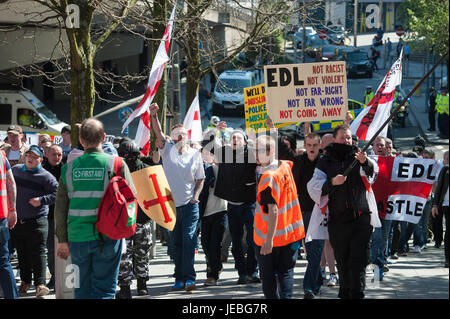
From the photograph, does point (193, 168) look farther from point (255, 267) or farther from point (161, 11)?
point (161, 11)

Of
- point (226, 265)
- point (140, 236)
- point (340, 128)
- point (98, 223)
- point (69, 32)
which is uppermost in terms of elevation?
point (69, 32)

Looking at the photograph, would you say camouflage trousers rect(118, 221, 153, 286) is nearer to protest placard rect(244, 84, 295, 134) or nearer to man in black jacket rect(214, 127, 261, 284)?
man in black jacket rect(214, 127, 261, 284)

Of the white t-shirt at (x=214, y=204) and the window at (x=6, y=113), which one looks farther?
the window at (x=6, y=113)

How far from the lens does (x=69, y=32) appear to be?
1191 cm

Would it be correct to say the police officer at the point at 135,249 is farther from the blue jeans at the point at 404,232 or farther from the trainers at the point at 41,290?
the blue jeans at the point at 404,232

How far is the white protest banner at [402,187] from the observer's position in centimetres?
961

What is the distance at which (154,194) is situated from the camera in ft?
28.0

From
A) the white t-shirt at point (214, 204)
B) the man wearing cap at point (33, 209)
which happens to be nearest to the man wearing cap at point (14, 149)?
the man wearing cap at point (33, 209)

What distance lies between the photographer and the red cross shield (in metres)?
8.48

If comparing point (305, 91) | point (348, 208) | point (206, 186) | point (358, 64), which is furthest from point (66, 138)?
point (358, 64)

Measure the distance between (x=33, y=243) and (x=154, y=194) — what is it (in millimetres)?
1606
